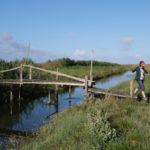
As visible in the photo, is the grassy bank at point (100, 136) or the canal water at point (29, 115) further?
the canal water at point (29, 115)

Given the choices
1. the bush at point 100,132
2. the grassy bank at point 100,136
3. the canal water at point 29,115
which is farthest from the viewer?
the canal water at point 29,115

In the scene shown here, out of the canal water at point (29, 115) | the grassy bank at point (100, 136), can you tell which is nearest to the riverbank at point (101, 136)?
the grassy bank at point (100, 136)

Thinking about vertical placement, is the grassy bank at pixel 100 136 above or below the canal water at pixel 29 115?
above

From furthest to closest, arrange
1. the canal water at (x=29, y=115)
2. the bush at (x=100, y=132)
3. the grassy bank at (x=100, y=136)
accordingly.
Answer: the canal water at (x=29, y=115), the bush at (x=100, y=132), the grassy bank at (x=100, y=136)

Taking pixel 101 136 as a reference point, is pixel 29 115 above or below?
below

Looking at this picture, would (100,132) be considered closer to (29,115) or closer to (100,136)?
(100,136)

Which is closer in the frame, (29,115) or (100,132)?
(100,132)

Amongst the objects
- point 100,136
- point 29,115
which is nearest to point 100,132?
point 100,136

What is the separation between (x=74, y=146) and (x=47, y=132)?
95.5 inches

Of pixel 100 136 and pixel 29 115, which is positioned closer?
pixel 100 136

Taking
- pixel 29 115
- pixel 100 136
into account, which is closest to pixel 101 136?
pixel 100 136

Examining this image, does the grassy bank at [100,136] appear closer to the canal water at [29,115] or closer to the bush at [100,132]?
the bush at [100,132]

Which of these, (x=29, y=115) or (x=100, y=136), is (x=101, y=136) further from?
(x=29, y=115)

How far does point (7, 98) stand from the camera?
16.0m
